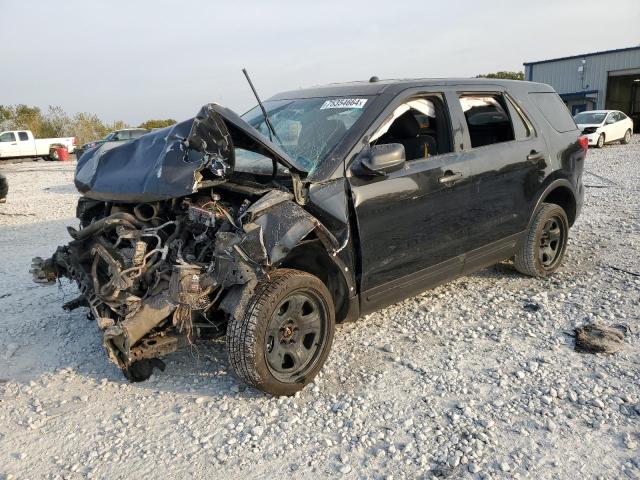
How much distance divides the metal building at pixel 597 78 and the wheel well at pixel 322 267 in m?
33.4

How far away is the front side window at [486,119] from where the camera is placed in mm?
4402

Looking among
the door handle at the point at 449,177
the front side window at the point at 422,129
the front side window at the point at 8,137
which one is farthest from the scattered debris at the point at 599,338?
the front side window at the point at 8,137

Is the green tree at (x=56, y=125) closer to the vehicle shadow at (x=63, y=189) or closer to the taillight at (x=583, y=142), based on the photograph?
the vehicle shadow at (x=63, y=189)

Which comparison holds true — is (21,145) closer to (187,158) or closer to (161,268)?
(187,158)

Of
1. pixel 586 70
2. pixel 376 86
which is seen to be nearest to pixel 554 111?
pixel 376 86

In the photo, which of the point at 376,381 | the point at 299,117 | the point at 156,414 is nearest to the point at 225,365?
the point at 156,414

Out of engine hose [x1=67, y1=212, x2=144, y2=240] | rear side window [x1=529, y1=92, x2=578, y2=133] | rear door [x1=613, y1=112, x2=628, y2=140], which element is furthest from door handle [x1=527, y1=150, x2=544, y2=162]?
rear door [x1=613, y1=112, x2=628, y2=140]

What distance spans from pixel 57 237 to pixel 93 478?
585 cm

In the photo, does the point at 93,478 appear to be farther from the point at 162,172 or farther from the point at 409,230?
the point at 409,230

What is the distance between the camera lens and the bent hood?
3.18 m

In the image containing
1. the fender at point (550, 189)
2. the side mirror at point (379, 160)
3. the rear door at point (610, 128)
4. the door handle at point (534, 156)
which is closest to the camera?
the side mirror at point (379, 160)

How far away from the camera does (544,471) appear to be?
2.59 m

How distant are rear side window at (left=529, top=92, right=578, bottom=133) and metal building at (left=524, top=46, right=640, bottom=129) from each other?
1192 inches

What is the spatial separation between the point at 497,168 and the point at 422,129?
74cm
